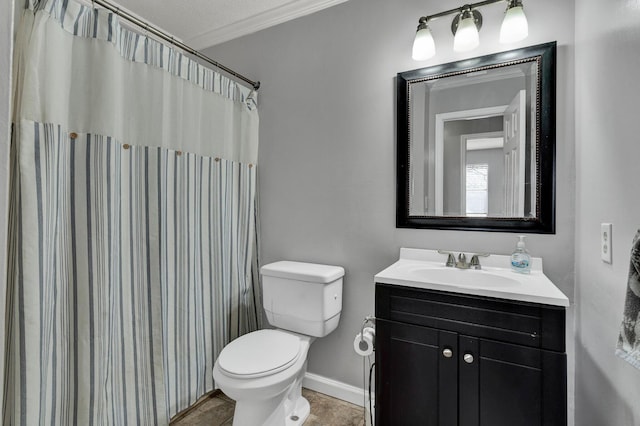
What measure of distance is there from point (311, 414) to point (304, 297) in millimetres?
650

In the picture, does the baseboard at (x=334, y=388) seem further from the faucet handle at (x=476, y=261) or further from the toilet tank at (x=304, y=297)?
the faucet handle at (x=476, y=261)

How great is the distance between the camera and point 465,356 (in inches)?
47.6

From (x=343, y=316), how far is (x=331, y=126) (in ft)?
3.74

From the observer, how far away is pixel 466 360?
3.96ft

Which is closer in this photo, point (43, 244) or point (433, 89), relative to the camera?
point (43, 244)

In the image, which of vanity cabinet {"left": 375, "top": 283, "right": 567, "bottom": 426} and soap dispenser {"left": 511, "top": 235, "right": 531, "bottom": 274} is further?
soap dispenser {"left": 511, "top": 235, "right": 531, "bottom": 274}

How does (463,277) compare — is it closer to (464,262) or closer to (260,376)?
(464,262)

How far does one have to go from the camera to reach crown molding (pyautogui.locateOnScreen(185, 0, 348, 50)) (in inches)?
78.4

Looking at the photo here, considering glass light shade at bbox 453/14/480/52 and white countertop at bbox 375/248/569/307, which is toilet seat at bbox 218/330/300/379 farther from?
glass light shade at bbox 453/14/480/52

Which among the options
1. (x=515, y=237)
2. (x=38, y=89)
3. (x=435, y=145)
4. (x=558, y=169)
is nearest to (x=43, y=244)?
(x=38, y=89)

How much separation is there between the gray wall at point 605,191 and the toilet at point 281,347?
3.65 feet

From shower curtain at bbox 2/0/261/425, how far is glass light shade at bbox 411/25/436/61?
43.5 inches

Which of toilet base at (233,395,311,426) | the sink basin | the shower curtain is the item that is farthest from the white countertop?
the shower curtain

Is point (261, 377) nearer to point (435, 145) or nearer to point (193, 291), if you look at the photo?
point (193, 291)
